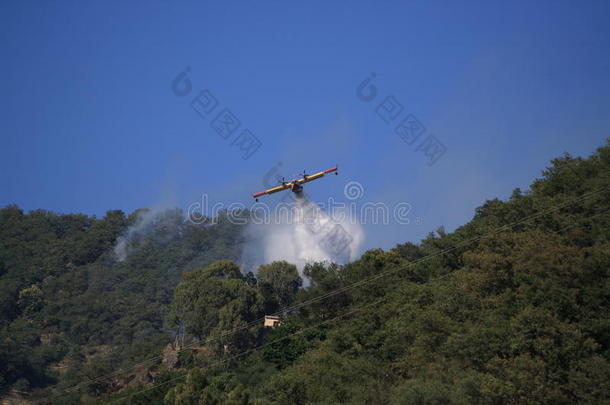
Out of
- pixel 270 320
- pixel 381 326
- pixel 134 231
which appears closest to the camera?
pixel 381 326

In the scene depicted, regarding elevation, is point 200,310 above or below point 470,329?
above

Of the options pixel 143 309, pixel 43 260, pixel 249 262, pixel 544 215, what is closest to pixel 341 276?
pixel 544 215

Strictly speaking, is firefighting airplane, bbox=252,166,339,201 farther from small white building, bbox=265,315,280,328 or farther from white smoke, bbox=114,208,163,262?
white smoke, bbox=114,208,163,262

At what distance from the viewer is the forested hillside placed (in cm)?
3903

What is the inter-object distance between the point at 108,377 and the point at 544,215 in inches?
2068

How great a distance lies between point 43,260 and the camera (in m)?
148

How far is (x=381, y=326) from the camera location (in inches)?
2254

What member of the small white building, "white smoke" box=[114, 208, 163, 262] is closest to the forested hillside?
the small white building

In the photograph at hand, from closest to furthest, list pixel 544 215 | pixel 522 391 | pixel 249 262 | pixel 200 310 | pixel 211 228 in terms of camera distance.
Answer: pixel 522 391, pixel 544 215, pixel 200 310, pixel 249 262, pixel 211 228

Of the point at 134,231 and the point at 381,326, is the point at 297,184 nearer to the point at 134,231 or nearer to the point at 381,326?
the point at 381,326

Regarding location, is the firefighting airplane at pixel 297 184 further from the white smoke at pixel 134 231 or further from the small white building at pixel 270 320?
the white smoke at pixel 134 231

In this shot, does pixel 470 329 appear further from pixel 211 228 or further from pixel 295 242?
pixel 211 228

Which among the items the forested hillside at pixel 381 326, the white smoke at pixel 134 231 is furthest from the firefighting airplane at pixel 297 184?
the white smoke at pixel 134 231

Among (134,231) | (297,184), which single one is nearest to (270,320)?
(297,184)
